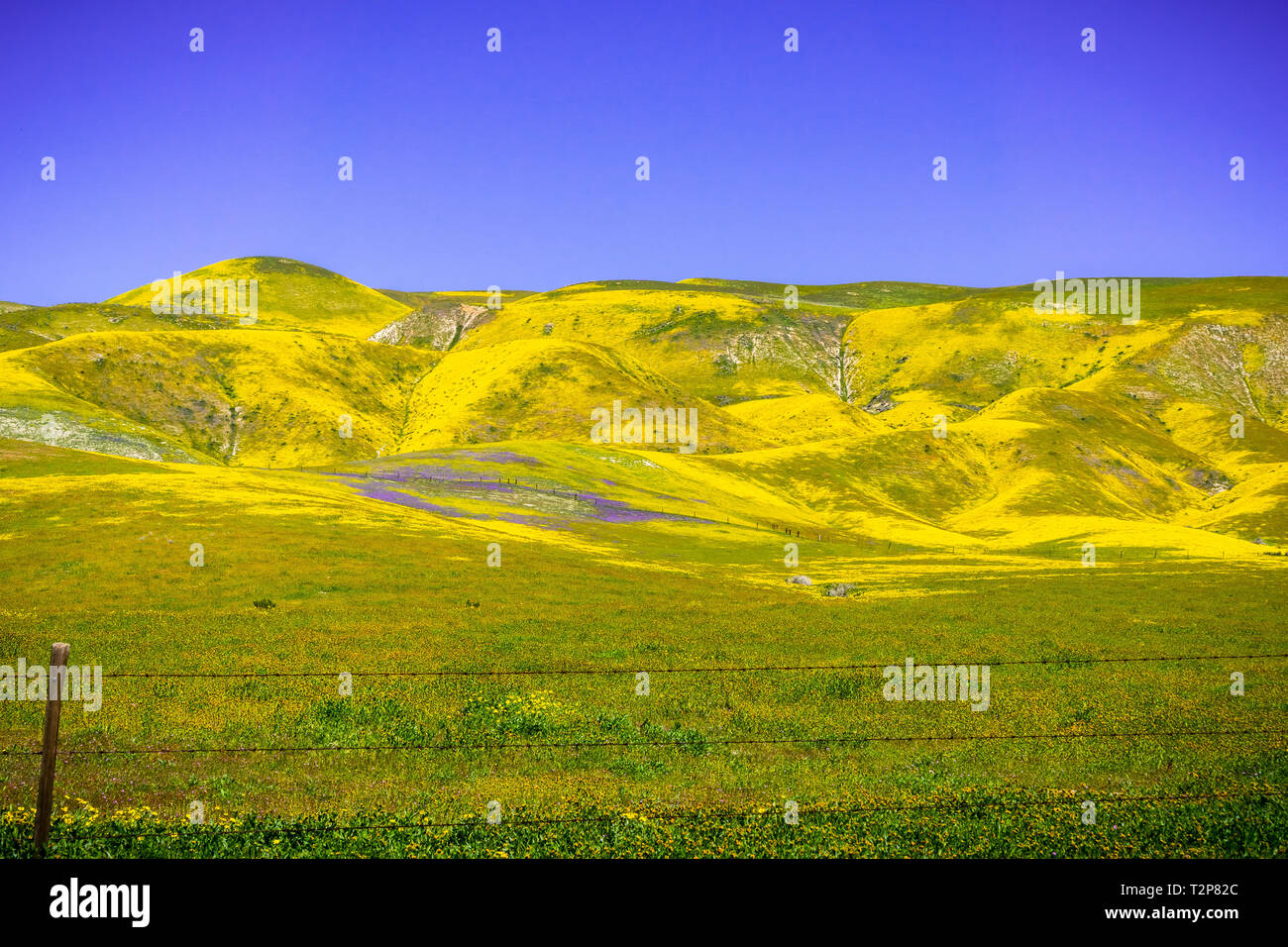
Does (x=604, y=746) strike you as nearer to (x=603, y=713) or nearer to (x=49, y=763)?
(x=603, y=713)

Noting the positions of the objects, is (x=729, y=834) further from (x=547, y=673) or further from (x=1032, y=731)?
(x=547, y=673)

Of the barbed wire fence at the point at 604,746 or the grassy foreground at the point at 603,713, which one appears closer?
the barbed wire fence at the point at 604,746

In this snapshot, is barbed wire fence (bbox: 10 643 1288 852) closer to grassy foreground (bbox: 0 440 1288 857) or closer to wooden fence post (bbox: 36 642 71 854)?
wooden fence post (bbox: 36 642 71 854)

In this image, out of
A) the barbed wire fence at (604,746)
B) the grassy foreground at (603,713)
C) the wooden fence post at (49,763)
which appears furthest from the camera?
the grassy foreground at (603,713)

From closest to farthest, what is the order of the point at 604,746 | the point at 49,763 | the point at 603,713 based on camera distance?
the point at 49,763 < the point at 604,746 < the point at 603,713

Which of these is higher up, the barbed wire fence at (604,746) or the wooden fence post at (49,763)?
the wooden fence post at (49,763)

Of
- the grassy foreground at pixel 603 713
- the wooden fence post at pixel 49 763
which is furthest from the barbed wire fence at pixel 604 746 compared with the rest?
the grassy foreground at pixel 603 713

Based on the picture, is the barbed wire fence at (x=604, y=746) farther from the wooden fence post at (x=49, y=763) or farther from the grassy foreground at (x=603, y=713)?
the grassy foreground at (x=603, y=713)

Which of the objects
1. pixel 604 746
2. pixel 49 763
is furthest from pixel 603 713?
pixel 49 763

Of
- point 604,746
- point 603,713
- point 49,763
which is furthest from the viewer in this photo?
point 603,713

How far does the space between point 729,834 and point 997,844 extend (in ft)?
16.7

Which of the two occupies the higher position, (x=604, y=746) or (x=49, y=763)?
(x=49, y=763)

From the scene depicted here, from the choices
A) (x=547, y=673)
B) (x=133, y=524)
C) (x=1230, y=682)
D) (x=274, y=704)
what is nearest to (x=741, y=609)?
(x=547, y=673)

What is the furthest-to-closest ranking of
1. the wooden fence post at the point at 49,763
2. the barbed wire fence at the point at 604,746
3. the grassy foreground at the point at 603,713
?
the grassy foreground at the point at 603,713 → the barbed wire fence at the point at 604,746 → the wooden fence post at the point at 49,763
